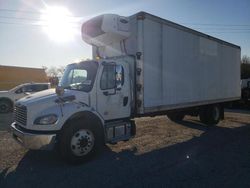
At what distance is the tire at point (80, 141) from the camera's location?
6.12 metres

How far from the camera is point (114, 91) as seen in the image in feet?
23.8

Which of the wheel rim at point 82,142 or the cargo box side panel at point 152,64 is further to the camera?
the cargo box side panel at point 152,64

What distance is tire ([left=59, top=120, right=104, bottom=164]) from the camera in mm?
6121

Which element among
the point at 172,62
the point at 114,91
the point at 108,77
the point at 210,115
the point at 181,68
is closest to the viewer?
the point at 108,77

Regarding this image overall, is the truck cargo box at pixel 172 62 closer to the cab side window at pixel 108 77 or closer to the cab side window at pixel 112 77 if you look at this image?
the cab side window at pixel 112 77

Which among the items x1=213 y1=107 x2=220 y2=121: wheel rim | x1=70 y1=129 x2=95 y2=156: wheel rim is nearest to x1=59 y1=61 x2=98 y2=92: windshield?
x1=70 y1=129 x2=95 y2=156: wheel rim

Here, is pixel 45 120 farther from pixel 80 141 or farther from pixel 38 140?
pixel 80 141

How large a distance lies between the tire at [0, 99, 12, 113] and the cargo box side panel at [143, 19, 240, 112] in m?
12.3

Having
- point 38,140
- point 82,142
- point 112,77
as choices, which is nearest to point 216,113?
point 112,77

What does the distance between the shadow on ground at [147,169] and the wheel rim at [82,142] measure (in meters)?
0.32

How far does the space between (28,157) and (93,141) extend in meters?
1.76

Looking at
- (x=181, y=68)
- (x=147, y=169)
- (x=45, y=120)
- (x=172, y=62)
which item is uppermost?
(x=172, y=62)

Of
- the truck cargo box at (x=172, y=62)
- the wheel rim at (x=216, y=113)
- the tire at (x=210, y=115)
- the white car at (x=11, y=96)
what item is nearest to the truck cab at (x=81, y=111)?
the truck cargo box at (x=172, y=62)

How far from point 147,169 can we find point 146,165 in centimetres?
27
